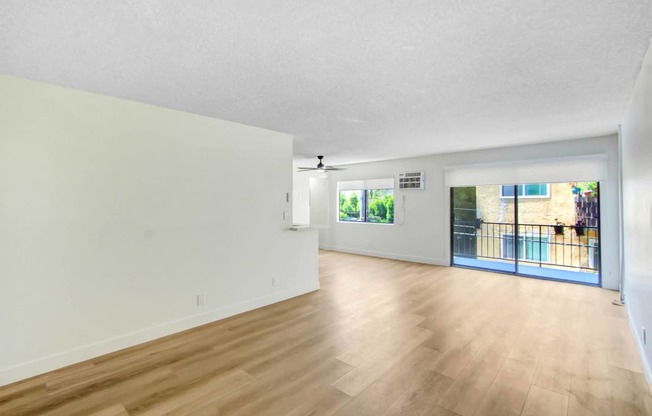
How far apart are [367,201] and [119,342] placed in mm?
6136

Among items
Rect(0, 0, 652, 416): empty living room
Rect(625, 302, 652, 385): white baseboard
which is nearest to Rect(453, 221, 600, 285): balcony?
Rect(0, 0, 652, 416): empty living room

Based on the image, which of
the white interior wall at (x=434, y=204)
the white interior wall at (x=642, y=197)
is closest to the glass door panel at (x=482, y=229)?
the white interior wall at (x=434, y=204)

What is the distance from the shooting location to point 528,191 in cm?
582

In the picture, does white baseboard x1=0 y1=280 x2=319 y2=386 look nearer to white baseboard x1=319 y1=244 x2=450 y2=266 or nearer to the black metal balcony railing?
white baseboard x1=319 y1=244 x2=450 y2=266

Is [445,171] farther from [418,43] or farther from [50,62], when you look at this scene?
[50,62]

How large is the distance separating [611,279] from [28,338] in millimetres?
7103

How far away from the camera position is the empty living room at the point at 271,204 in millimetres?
1843

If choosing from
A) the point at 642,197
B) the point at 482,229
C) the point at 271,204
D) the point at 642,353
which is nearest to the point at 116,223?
the point at 271,204

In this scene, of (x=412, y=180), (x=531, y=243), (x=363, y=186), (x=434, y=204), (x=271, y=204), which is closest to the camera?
(x=271, y=204)

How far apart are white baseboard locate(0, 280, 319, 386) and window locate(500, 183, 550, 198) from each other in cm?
473

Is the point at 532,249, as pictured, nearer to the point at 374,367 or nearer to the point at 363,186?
the point at 363,186

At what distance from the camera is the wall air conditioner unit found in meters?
6.75

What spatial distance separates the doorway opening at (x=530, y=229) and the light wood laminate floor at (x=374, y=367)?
1621mm

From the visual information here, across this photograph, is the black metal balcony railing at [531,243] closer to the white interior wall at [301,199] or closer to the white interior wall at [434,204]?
the white interior wall at [434,204]
